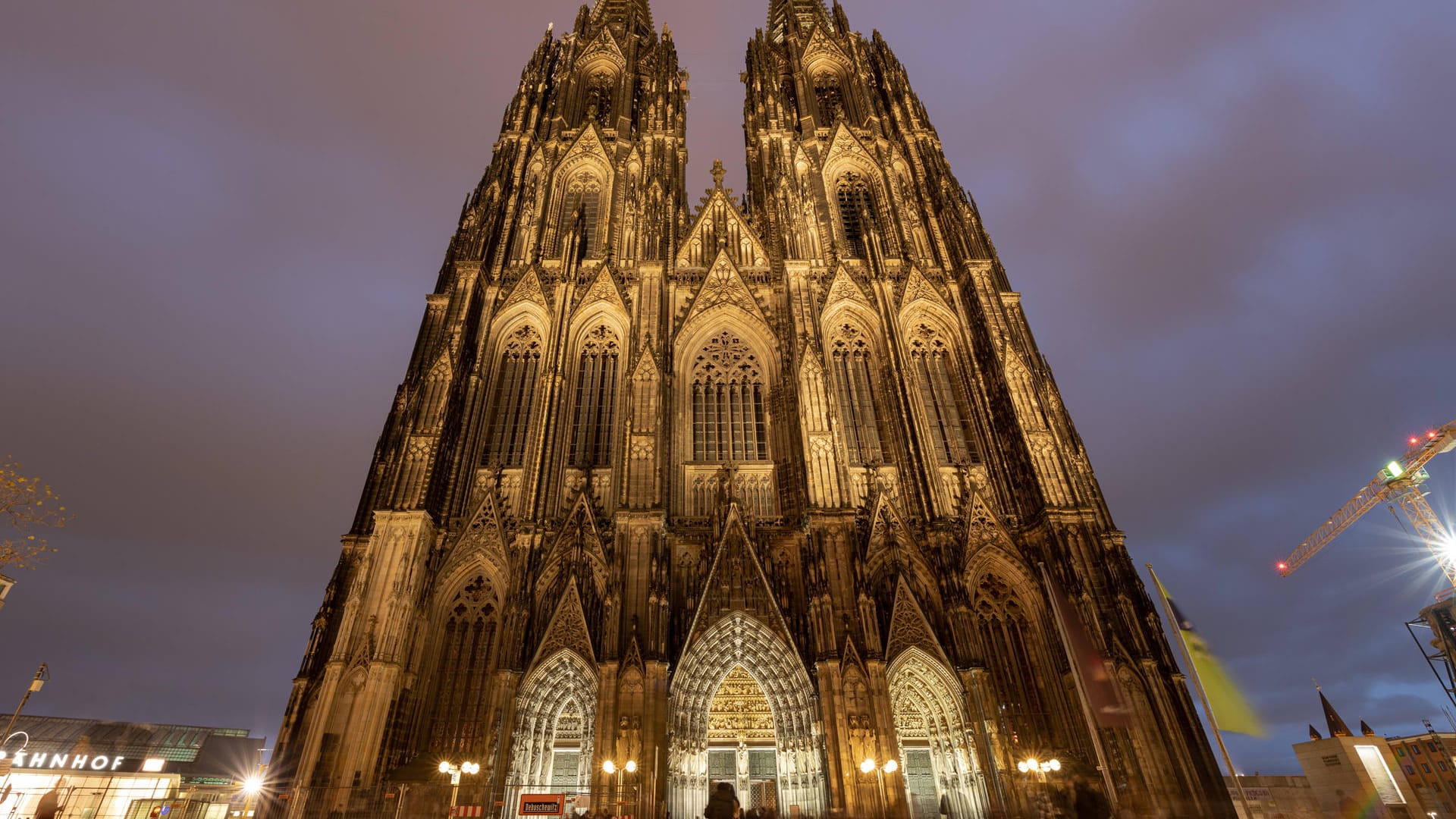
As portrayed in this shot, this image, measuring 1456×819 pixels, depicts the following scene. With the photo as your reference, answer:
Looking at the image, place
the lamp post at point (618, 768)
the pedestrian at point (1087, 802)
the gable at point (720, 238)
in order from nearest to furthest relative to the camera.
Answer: the pedestrian at point (1087, 802) < the lamp post at point (618, 768) < the gable at point (720, 238)

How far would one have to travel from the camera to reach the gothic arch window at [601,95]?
115ft

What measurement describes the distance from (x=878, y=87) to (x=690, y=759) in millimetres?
35319

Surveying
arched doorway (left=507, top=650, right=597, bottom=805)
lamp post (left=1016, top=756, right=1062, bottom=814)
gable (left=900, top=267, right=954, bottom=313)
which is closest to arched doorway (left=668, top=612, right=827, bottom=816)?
arched doorway (left=507, top=650, right=597, bottom=805)

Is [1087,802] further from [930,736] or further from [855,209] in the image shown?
[855,209]

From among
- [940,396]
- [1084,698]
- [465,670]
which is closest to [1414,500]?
[940,396]

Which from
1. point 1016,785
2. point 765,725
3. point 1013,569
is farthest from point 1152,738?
point 765,725

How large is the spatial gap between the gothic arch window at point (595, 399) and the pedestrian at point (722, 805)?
14263 millimetres

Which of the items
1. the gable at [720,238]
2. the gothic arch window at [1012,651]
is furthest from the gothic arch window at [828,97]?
the gothic arch window at [1012,651]

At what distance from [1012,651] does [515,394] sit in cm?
1946

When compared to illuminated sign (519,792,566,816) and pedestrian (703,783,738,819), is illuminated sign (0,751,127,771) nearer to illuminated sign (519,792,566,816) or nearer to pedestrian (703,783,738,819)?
illuminated sign (519,792,566,816)

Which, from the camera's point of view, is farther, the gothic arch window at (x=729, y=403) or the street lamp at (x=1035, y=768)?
the gothic arch window at (x=729, y=403)

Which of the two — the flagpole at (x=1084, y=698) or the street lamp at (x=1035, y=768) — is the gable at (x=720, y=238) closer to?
the flagpole at (x=1084, y=698)

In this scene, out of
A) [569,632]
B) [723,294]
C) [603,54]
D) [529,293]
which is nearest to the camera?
[569,632]

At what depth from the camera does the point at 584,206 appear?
30.9 meters
